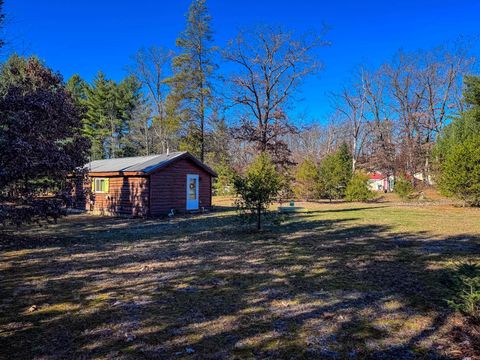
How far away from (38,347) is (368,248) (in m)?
7.03

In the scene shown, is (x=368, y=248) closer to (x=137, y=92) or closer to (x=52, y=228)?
(x=52, y=228)

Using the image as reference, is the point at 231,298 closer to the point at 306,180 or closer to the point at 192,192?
the point at 192,192

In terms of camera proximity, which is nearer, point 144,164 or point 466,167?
point 144,164

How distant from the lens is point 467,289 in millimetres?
3896

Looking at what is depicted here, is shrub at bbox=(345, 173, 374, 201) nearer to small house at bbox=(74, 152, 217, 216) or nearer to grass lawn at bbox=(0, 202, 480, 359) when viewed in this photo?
small house at bbox=(74, 152, 217, 216)

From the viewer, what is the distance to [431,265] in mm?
6309

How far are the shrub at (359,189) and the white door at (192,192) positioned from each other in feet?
40.1

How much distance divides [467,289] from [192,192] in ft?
48.7

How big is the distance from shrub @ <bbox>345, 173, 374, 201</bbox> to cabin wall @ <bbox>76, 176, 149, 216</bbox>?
603 inches

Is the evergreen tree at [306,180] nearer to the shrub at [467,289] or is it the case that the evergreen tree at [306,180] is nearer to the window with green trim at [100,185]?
the window with green trim at [100,185]

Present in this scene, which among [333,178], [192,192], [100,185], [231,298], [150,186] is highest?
[333,178]

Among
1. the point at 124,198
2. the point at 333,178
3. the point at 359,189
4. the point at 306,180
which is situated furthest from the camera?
the point at 306,180

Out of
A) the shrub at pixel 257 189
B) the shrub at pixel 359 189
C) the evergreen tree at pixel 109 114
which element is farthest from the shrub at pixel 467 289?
the evergreen tree at pixel 109 114

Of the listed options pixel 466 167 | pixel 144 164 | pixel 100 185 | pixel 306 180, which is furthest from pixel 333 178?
pixel 100 185
